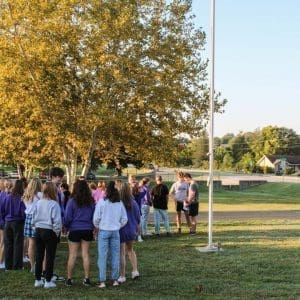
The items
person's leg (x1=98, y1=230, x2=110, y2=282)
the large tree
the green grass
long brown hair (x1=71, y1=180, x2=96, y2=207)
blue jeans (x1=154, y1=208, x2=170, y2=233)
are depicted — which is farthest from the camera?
the large tree

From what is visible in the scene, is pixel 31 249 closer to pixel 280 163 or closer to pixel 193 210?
pixel 193 210

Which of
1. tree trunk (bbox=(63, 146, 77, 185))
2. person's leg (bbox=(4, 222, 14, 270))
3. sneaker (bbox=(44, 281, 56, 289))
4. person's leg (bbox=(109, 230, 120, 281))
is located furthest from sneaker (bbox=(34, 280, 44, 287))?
tree trunk (bbox=(63, 146, 77, 185))

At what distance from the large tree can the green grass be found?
7.70m

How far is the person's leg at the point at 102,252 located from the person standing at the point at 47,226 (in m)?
0.72

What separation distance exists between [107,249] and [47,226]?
43.2 inches

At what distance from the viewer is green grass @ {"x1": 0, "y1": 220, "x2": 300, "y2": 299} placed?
891cm

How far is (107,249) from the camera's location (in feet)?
31.3

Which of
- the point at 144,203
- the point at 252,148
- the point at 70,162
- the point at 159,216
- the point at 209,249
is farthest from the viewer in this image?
the point at 252,148

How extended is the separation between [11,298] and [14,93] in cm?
1385

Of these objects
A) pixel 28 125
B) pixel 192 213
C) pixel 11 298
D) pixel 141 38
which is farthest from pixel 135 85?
pixel 11 298

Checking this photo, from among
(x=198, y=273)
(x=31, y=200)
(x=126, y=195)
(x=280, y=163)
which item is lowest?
(x=198, y=273)

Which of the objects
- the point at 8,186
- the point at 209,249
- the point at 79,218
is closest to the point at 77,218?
the point at 79,218

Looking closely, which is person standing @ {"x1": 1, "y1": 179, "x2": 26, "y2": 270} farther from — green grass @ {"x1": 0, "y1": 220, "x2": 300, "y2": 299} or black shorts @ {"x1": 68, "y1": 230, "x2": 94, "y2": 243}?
black shorts @ {"x1": 68, "y1": 230, "x2": 94, "y2": 243}

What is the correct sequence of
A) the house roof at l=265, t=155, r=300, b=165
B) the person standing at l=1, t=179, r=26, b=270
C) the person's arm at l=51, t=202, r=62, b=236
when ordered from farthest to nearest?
the house roof at l=265, t=155, r=300, b=165
the person standing at l=1, t=179, r=26, b=270
the person's arm at l=51, t=202, r=62, b=236
